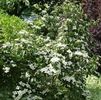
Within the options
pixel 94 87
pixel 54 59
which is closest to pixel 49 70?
pixel 54 59

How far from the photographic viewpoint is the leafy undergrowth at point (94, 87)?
6.61 metres

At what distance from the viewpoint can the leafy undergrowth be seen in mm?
6609

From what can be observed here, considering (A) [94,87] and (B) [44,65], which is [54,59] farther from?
(A) [94,87]

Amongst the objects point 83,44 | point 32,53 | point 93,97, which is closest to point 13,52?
point 32,53

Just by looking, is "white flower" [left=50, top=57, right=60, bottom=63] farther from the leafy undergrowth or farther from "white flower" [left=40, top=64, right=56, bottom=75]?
the leafy undergrowth

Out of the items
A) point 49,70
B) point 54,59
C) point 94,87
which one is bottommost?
point 94,87

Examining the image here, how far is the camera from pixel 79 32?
21.1 ft

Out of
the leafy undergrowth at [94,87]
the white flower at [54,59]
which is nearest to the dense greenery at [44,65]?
the white flower at [54,59]

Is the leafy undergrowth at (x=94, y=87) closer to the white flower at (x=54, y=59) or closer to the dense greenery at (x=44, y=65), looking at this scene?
the dense greenery at (x=44, y=65)

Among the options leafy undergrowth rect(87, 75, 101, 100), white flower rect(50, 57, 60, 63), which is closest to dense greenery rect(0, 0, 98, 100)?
white flower rect(50, 57, 60, 63)

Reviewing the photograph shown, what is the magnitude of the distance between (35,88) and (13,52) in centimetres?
56

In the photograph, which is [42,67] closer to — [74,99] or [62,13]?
[74,99]

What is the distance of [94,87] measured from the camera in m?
7.09

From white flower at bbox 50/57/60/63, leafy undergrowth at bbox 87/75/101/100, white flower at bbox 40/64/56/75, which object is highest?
white flower at bbox 50/57/60/63
